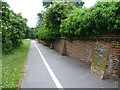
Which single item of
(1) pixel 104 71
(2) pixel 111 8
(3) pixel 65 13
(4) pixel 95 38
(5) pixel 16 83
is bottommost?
(5) pixel 16 83

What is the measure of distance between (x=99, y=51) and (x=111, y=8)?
186 cm

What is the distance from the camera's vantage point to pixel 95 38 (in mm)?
7379

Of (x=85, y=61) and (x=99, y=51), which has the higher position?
(x=99, y=51)

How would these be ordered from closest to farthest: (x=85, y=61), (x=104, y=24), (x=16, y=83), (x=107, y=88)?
(x=107, y=88), (x=16, y=83), (x=104, y=24), (x=85, y=61)

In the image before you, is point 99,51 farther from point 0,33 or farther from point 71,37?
point 0,33

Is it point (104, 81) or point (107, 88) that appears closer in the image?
point (107, 88)

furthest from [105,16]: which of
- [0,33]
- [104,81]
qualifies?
[0,33]

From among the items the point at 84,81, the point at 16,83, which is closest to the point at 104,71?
the point at 84,81

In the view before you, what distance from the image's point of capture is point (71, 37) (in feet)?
37.3

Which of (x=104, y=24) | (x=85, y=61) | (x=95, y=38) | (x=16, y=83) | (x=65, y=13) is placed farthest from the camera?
(x=65, y=13)

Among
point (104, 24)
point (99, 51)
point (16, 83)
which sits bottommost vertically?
point (16, 83)

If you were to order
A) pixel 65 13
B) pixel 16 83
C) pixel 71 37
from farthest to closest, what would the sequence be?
pixel 65 13 → pixel 71 37 → pixel 16 83

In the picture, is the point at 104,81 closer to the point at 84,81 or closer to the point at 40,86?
the point at 84,81

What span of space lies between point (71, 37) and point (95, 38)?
13.5 feet
